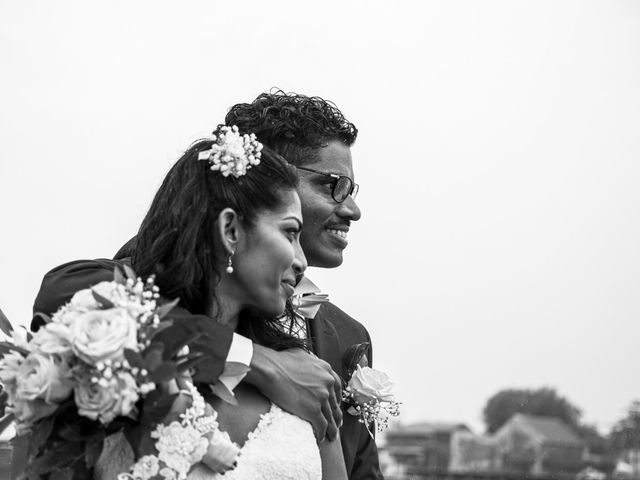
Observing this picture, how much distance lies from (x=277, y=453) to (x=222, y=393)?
0.31 m

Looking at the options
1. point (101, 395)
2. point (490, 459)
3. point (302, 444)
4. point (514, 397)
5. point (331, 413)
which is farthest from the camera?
point (514, 397)

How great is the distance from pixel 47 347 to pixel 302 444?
109 cm

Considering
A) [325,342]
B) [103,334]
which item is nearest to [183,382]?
[103,334]

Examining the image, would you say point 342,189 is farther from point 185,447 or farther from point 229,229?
point 185,447

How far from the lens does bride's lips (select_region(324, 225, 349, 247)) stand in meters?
5.64

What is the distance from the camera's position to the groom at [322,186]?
18.0ft

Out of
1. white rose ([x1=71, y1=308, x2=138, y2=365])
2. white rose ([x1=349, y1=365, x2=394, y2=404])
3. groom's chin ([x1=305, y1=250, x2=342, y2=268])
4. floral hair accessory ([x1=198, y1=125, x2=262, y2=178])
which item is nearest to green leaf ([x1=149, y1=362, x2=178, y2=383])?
white rose ([x1=71, y1=308, x2=138, y2=365])

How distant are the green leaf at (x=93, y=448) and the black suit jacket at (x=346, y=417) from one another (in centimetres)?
210

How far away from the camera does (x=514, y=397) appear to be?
143 metres

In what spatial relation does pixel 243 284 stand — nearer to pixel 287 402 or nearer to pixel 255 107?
pixel 287 402

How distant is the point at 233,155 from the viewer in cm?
400

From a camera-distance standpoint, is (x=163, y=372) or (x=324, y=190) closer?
(x=163, y=372)

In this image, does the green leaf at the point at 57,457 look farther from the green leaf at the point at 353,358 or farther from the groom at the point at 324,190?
the green leaf at the point at 353,358

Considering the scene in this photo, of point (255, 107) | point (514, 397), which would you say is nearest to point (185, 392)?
point (255, 107)
